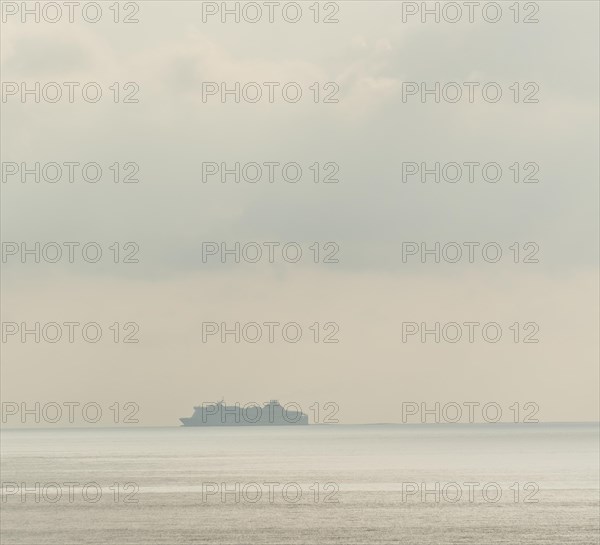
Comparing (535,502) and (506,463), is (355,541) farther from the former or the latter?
(506,463)

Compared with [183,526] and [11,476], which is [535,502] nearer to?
[183,526]

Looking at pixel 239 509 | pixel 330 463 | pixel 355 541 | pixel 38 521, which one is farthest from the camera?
pixel 330 463

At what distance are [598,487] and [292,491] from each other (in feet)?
77.4

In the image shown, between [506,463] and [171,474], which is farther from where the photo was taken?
[506,463]

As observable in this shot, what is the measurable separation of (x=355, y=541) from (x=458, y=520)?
14.3 m

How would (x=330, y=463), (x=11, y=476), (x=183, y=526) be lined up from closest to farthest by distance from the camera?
(x=183, y=526), (x=11, y=476), (x=330, y=463)

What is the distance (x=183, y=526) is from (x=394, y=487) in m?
35.0

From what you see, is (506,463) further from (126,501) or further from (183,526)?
(183,526)

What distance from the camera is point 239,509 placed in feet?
236

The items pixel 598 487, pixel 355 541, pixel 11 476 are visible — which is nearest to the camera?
pixel 355 541

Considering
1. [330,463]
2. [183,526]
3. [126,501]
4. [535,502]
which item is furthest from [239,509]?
[330,463]

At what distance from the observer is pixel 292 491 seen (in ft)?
285

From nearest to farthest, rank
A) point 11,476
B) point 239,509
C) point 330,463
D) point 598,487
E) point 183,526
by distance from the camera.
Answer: point 183,526 → point 239,509 → point 598,487 → point 11,476 → point 330,463

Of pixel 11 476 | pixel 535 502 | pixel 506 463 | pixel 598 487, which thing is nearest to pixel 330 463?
pixel 506 463
